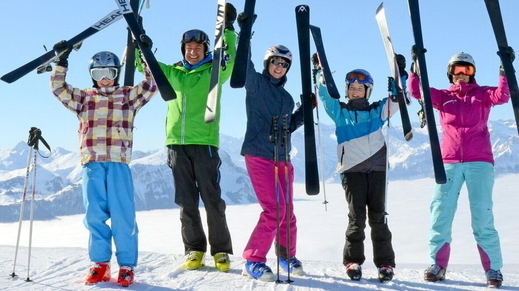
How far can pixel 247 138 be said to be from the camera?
163 inches

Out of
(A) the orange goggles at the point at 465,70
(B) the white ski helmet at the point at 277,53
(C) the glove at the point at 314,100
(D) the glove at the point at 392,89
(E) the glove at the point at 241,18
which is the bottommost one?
(C) the glove at the point at 314,100

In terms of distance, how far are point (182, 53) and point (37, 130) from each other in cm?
133

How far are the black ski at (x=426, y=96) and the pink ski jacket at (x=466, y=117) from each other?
0.10 metres

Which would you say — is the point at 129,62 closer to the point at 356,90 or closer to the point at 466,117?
the point at 356,90

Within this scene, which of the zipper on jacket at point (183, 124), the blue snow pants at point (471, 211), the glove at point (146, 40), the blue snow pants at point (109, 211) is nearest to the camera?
the blue snow pants at point (109, 211)

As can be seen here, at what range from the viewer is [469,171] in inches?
167

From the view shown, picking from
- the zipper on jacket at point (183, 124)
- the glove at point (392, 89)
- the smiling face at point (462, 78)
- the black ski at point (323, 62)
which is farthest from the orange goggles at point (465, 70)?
the zipper on jacket at point (183, 124)

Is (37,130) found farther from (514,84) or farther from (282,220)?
(514,84)

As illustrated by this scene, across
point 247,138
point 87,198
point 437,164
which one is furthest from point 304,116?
point 87,198

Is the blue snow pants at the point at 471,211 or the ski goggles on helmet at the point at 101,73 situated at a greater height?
the ski goggles on helmet at the point at 101,73

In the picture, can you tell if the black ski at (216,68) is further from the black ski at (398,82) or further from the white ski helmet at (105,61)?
the black ski at (398,82)

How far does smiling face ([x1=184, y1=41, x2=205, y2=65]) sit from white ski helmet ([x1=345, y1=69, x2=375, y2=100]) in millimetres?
1281

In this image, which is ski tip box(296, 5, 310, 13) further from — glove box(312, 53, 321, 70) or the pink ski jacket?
the pink ski jacket

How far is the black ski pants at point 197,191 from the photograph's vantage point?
13.4 feet
